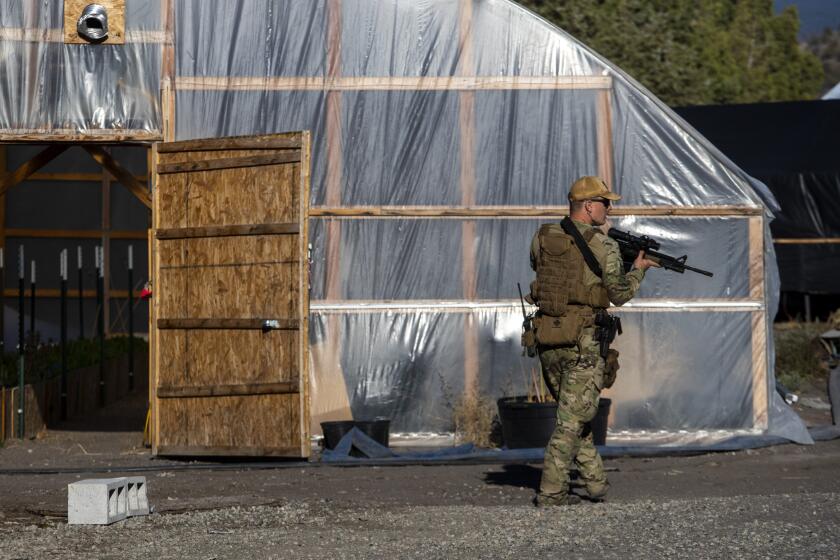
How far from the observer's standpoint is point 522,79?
39.1 ft

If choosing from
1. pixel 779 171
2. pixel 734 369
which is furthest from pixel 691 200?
pixel 779 171

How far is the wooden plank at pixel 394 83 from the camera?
1179cm

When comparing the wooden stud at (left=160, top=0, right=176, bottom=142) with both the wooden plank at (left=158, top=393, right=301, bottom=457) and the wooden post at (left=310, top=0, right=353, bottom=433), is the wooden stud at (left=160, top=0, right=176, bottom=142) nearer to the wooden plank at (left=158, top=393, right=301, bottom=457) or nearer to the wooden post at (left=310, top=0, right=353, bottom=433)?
the wooden post at (left=310, top=0, right=353, bottom=433)

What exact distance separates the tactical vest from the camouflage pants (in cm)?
22

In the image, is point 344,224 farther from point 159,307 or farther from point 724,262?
point 724,262

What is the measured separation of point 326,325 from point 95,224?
11.2 metres

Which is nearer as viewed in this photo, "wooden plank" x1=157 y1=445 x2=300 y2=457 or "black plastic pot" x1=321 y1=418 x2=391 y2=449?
"wooden plank" x1=157 y1=445 x2=300 y2=457

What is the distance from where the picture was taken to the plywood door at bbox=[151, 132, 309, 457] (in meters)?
10.9

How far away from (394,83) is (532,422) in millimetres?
3243

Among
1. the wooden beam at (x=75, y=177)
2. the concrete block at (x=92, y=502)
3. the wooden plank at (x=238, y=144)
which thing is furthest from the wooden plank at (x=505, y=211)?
the wooden beam at (x=75, y=177)

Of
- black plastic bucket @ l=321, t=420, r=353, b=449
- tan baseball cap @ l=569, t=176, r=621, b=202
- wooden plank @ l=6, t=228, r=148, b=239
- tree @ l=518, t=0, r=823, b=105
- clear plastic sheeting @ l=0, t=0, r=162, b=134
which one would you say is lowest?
black plastic bucket @ l=321, t=420, r=353, b=449

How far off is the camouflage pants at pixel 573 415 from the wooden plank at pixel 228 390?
9.97ft

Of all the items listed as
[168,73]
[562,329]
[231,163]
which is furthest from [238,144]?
[562,329]

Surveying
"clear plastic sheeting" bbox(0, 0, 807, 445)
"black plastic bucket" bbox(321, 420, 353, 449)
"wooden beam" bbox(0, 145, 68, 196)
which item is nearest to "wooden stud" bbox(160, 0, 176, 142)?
"clear plastic sheeting" bbox(0, 0, 807, 445)
